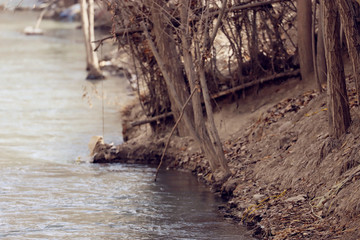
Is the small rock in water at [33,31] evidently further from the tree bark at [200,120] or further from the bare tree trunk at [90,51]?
the tree bark at [200,120]

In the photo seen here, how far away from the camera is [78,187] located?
11273 mm

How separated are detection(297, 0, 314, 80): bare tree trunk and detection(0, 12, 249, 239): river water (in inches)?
122

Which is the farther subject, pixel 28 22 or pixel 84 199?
pixel 28 22

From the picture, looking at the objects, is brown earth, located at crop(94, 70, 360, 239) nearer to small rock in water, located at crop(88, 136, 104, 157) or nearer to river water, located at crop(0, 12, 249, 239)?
small rock in water, located at crop(88, 136, 104, 157)

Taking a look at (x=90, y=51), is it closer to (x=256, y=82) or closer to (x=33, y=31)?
(x=256, y=82)

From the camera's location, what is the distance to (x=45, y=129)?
16.8 metres

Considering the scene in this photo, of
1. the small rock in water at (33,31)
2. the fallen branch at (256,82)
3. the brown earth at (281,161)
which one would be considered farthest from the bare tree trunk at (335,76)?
the small rock in water at (33,31)

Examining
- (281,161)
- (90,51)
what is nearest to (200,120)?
(281,161)

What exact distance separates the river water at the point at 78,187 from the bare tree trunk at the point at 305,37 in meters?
3.09

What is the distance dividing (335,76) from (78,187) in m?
4.80

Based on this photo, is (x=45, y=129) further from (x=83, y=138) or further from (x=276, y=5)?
(x=276, y=5)

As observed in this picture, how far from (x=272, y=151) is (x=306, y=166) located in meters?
1.38

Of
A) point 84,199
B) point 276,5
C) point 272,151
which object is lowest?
point 84,199

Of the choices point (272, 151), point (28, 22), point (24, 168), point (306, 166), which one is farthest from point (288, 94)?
point (28, 22)
